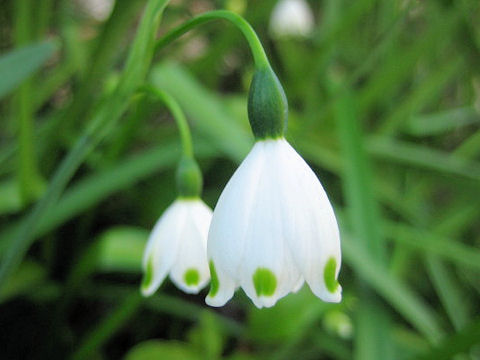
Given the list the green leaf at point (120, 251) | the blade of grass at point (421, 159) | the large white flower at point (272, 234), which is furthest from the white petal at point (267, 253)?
the blade of grass at point (421, 159)

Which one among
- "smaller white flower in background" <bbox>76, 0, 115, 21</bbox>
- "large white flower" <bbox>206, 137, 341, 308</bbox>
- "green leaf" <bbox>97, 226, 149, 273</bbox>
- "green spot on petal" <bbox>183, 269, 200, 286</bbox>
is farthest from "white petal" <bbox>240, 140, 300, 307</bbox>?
"smaller white flower in background" <bbox>76, 0, 115, 21</bbox>

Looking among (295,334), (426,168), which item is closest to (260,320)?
(295,334)

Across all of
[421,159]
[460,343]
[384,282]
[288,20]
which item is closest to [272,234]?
[460,343]

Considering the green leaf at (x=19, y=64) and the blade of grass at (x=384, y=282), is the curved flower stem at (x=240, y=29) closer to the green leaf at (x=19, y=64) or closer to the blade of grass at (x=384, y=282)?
the green leaf at (x=19, y=64)

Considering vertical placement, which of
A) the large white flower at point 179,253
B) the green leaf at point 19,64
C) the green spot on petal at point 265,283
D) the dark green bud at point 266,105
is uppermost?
the dark green bud at point 266,105

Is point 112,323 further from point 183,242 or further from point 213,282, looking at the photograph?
point 213,282

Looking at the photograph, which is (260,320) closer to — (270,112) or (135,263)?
(135,263)
